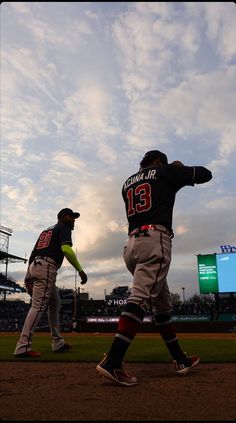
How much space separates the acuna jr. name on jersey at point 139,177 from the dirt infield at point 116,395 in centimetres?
168

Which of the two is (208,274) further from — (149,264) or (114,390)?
(114,390)

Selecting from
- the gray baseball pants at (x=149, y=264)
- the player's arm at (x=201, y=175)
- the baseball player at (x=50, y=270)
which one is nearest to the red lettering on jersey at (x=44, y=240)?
the baseball player at (x=50, y=270)

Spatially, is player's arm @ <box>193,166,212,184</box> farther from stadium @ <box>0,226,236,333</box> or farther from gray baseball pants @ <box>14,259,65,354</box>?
stadium @ <box>0,226,236,333</box>

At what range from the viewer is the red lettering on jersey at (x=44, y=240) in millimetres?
5125

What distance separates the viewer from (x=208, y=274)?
1134 inches

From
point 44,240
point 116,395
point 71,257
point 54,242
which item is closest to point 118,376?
point 116,395

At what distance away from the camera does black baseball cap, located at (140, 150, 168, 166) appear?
11.8 ft

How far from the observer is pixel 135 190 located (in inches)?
137

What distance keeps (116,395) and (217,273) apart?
27.4m

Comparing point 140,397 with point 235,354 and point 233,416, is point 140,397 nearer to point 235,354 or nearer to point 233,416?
point 233,416

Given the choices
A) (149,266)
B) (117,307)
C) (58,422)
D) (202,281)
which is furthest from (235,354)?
(117,307)

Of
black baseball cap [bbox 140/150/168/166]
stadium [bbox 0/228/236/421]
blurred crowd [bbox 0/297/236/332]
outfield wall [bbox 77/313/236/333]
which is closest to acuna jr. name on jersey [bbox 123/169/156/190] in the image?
black baseball cap [bbox 140/150/168/166]

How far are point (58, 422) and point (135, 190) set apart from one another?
2.08m

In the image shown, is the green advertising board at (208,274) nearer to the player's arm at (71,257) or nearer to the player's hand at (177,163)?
the player's arm at (71,257)
